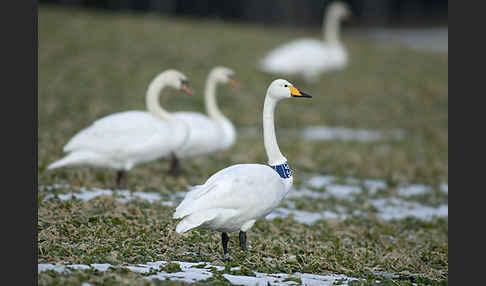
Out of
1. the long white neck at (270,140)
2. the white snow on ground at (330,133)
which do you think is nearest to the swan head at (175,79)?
the long white neck at (270,140)

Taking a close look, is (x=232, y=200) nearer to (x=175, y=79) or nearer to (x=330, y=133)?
(x=175, y=79)

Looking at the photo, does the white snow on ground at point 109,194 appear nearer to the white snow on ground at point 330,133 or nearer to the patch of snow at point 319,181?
the patch of snow at point 319,181

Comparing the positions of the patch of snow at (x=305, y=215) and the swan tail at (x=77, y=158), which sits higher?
the swan tail at (x=77, y=158)

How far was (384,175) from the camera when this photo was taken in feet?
39.6

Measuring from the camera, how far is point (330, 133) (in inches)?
616

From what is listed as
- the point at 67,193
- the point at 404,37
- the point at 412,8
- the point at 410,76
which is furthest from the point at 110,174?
the point at 412,8

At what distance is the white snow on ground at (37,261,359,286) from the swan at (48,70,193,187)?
2980mm

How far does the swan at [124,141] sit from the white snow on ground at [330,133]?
621 centimetres

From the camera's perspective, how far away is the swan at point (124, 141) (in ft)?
27.0

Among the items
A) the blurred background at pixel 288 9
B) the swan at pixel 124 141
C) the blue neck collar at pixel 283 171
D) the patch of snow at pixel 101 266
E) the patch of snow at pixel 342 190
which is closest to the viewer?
the patch of snow at pixel 101 266

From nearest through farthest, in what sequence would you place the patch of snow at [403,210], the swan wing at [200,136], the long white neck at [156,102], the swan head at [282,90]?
1. the swan head at [282,90]
2. the long white neck at [156,102]
3. the patch of snow at [403,210]
4. the swan wing at [200,136]

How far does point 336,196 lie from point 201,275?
5.47 meters

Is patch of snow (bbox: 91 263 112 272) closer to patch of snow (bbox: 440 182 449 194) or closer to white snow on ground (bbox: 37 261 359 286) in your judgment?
white snow on ground (bbox: 37 261 359 286)

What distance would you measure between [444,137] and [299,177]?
235 inches
